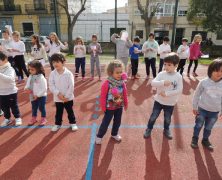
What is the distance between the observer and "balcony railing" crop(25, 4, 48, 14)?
33.3 meters

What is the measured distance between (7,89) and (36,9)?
33.4 m

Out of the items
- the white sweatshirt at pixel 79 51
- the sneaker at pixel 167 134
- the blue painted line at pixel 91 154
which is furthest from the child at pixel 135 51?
the sneaker at pixel 167 134

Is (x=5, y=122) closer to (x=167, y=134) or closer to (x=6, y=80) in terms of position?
(x=6, y=80)

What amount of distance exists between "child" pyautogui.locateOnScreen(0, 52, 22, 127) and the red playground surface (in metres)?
0.27

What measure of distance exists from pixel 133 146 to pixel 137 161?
43 cm

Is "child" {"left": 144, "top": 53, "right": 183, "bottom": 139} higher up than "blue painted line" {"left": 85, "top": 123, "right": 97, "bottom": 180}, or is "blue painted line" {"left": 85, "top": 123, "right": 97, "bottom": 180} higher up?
"child" {"left": 144, "top": 53, "right": 183, "bottom": 139}

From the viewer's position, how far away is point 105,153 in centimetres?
364

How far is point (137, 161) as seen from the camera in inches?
135

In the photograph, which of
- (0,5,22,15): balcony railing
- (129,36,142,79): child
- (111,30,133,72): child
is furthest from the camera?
(0,5,22,15): balcony railing

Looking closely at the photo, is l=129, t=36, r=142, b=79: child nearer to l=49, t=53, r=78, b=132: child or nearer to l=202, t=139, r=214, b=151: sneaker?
l=49, t=53, r=78, b=132: child

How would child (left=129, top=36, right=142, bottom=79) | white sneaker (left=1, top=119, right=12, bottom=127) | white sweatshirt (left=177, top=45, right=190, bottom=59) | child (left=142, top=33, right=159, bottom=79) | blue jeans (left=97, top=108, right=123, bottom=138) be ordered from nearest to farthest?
blue jeans (left=97, top=108, right=123, bottom=138) → white sneaker (left=1, top=119, right=12, bottom=127) → child (left=142, top=33, right=159, bottom=79) → child (left=129, top=36, right=142, bottom=79) → white sweatshirt (left=177, top=45, right=190, bottom=59)

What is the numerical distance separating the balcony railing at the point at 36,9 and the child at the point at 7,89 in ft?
106

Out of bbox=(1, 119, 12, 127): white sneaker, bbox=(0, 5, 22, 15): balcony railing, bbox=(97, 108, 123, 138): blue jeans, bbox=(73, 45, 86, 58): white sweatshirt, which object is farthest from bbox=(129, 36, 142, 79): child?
bbox=(0, 5, 22, 15): balcony railing

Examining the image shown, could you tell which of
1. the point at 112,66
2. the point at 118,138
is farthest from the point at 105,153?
the point at 112,66
